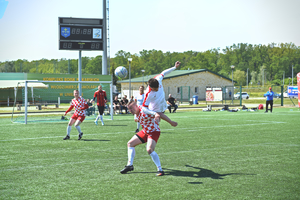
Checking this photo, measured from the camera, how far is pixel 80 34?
81.0ft

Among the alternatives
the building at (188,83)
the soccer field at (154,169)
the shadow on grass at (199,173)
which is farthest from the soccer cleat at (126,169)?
the building at (188,83)

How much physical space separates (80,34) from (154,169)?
19.7 metres

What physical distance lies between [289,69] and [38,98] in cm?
11185

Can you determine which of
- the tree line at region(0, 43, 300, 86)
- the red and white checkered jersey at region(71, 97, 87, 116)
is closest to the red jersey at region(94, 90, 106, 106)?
the red and white checkered jersey at region(71, 97, 87, 116)

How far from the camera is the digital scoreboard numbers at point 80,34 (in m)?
24.5

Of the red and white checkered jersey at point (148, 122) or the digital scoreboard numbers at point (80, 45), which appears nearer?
the red and white checkered jersey at point (148, 122)

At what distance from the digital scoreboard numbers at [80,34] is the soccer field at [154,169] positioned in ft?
47.0

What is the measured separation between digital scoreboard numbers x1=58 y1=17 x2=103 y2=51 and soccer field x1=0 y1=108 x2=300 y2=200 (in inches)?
565

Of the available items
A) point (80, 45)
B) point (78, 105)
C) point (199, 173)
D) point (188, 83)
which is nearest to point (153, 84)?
point (199, 173)

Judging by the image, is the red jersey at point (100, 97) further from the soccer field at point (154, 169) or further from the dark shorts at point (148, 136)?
the dark shorts at point (148, 136)

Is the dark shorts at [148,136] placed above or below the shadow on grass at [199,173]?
above

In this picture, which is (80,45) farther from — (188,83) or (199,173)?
(188,83)

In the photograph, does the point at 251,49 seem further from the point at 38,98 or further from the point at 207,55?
the point at 38,98

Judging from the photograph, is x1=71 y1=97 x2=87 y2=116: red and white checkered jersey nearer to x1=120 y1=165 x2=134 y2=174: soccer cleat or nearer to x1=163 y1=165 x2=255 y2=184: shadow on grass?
x1=120 y1=165 x2=134 y2=174: soccer cleat
